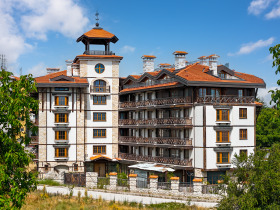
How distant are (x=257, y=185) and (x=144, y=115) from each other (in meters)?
32.5

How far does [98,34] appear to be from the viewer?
197ft

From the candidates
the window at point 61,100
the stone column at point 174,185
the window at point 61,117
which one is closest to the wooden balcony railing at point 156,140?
the stone column at point 174,185

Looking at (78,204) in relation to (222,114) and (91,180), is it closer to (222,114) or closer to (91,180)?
(91,180)

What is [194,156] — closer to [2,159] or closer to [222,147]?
[222,147]

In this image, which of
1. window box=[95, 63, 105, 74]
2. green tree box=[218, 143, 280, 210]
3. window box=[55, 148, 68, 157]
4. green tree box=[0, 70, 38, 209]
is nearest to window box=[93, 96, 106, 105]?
window box=[95, 63, 105, 74]

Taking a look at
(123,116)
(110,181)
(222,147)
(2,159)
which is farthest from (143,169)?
(2,159)

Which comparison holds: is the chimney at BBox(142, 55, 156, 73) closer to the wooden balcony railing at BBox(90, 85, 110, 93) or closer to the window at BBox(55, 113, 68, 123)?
the wooden balcony railing at BBox(90, 85, 110, 93)

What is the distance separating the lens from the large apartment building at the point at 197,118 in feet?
151

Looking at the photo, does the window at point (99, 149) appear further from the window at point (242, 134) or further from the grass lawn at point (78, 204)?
the grass lawn at point (78, 204)

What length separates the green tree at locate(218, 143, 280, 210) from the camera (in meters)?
24.9

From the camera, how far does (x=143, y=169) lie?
48.5 meters

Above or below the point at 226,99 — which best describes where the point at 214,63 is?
above

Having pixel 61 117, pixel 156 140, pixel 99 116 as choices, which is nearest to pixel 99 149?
pixel 99 116

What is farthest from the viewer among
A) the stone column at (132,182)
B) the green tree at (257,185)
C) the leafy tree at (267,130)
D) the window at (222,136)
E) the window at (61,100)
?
the leafy tree at (267,130)
